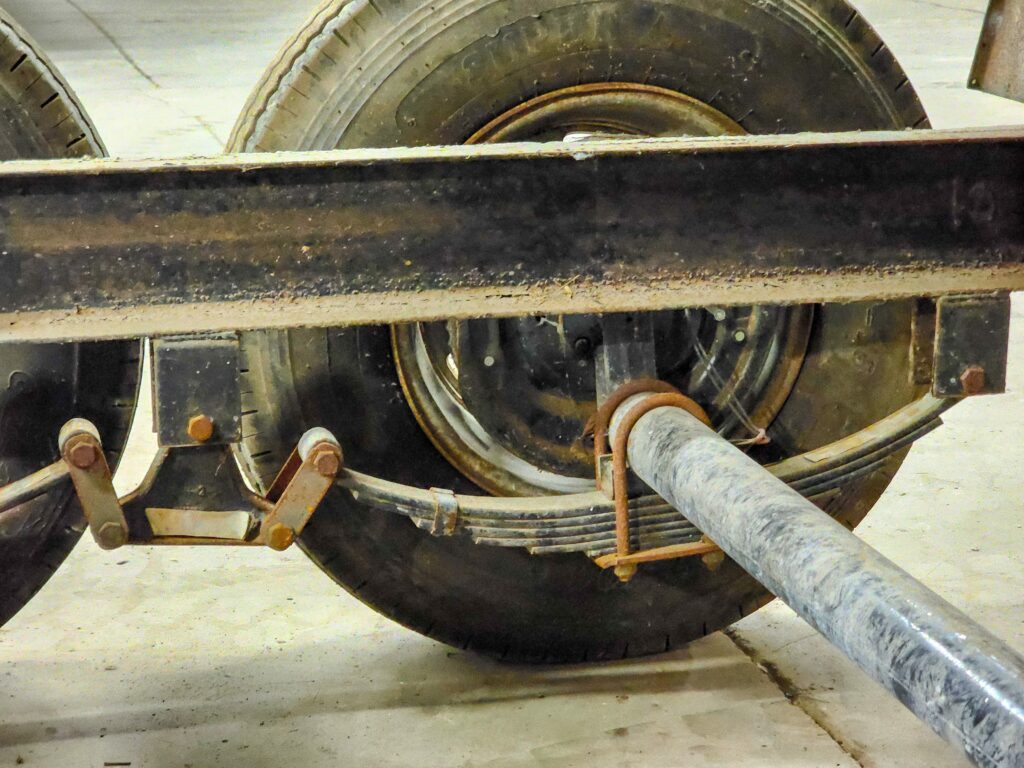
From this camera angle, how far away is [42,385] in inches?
92.2

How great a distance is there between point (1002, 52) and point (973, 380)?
0.62 meters

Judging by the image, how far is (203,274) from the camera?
6.61 ft

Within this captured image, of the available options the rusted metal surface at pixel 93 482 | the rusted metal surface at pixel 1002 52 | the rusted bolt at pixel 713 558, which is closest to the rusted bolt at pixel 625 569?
the rusted bolt at pixel 713 558

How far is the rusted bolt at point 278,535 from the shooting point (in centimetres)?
220

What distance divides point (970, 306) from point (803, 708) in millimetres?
848

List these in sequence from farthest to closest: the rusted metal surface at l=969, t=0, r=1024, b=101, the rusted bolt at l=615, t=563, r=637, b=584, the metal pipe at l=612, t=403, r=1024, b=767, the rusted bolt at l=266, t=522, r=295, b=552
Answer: the rusted metal surface at l=969, t=0, r=1024, b=101 < the rusted bolt at l=615, t=563, r=637, b=584 < the rusted bolt at l=266, t=522, r=295, b=552 < the metal pipe at l=612, t=403, r=1024, b=767

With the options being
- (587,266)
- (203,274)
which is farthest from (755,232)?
(203,274)

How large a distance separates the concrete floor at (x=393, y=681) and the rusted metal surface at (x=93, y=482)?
0.55m

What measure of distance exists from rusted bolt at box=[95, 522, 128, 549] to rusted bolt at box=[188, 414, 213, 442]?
18 cm

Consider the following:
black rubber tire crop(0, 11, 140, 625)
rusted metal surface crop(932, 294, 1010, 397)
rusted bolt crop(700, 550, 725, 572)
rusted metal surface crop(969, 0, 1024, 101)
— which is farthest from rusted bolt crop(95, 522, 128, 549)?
rusted metal surface crop(969, 0, 1024, 101)

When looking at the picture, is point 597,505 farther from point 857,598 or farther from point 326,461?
point 857,598

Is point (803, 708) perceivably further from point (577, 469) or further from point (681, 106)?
point (681, 106)

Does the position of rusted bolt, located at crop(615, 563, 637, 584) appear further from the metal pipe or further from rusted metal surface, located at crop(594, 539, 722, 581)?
the metal pipe

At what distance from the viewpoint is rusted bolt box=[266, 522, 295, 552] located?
2.20 meters
